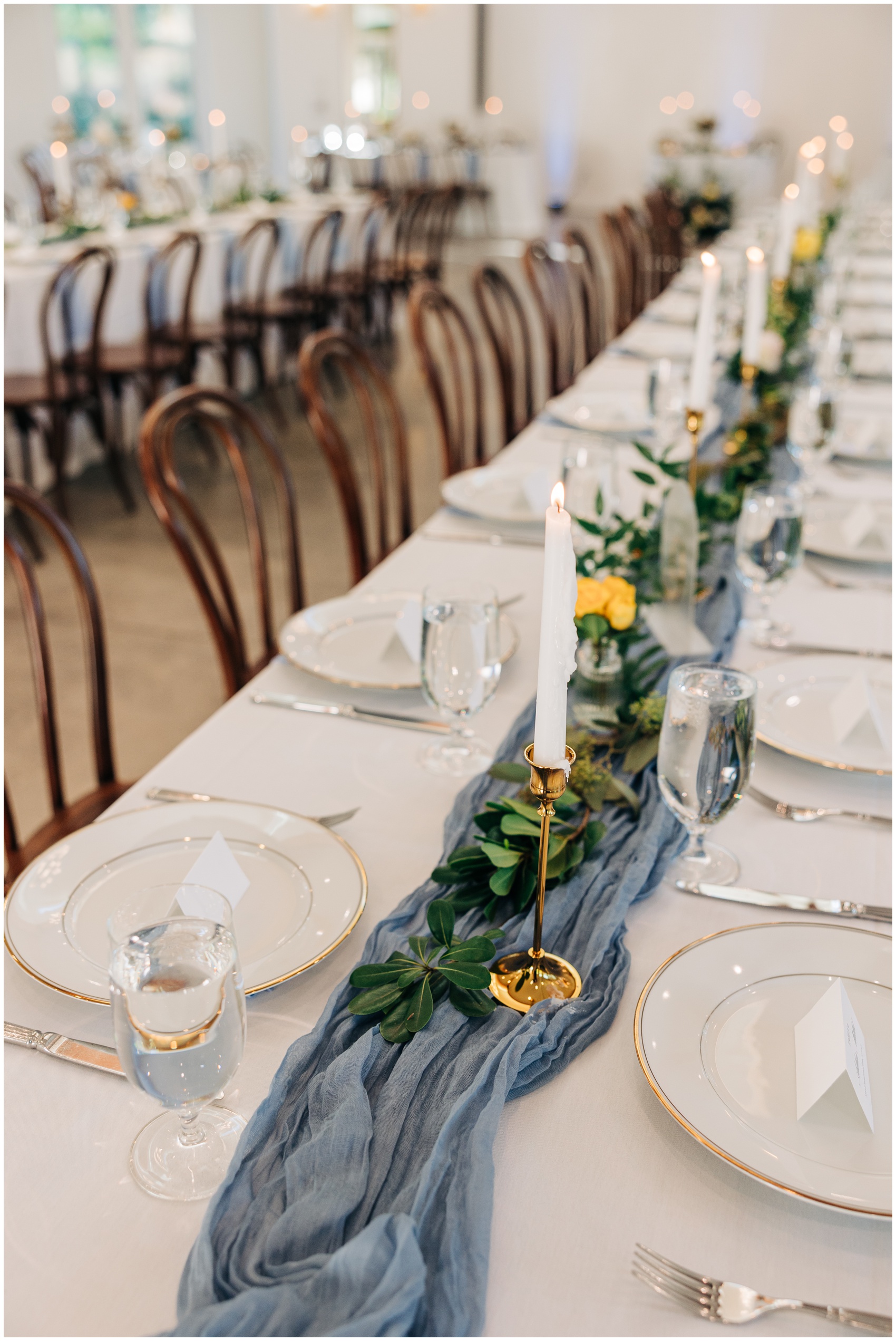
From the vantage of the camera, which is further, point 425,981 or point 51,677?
point 51,677

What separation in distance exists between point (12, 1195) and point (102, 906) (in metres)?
0.27

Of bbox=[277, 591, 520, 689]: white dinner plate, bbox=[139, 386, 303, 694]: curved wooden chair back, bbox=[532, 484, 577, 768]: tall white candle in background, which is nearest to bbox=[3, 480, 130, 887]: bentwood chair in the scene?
bbox=[139, 386, 303, 694]: curved wooden chair back

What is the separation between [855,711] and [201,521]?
48.9 inches

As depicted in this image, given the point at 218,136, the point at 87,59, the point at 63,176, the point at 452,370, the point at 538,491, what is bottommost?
the point at 538,491

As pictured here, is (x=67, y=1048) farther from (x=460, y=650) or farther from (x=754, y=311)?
(x=754, y=311)

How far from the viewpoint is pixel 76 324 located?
4.61 meters

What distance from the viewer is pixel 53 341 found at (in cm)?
447

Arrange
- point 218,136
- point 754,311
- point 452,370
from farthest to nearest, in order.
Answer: point 218,136, point 452,370, point 754,311

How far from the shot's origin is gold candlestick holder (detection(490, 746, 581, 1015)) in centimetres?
84

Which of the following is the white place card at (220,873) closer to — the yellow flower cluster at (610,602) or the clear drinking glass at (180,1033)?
the clear drinking glass at (180,1033)

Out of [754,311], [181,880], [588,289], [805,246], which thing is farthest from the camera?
[588,289]

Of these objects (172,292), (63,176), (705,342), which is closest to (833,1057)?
(705,342)

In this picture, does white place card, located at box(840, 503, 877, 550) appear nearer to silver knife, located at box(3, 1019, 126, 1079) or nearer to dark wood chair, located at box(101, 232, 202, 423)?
silver knife, located at box(3, 1019, 126, 1079)

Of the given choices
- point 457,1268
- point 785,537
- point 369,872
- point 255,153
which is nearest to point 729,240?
point 785,537
